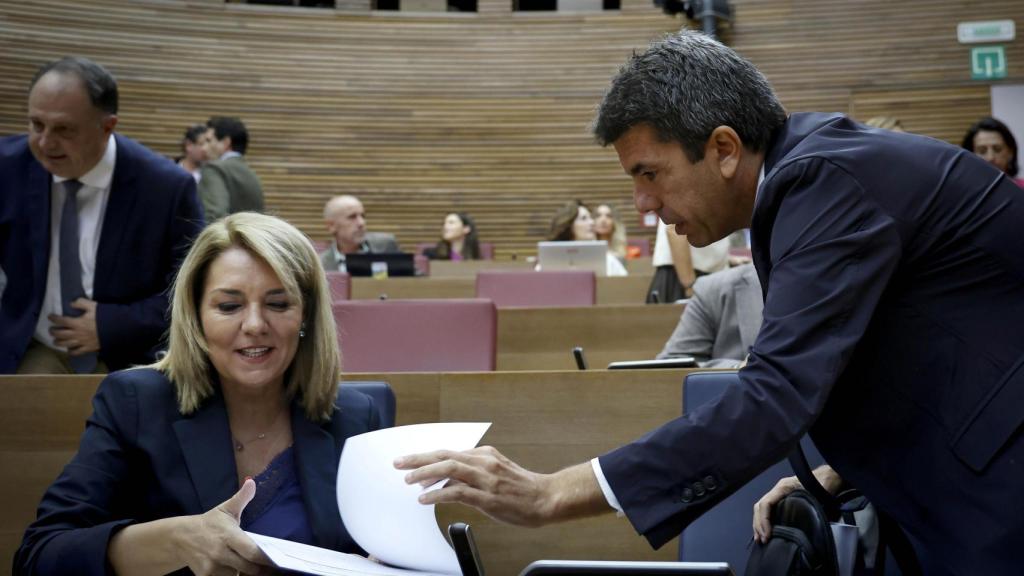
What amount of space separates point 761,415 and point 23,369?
2410 millimetres

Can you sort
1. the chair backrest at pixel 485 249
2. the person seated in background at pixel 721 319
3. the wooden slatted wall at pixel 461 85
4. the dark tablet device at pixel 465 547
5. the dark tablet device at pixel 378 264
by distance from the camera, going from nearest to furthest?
1. the dark tablet device at pixel 465 547
2. the person seated in background at pixel 721 319
3. the dark tablet device at pixel 378 264
4. the wooden slatted wall at pixel 461 85
5. the chair backrest at pixel 485 249

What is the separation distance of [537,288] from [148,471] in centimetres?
374

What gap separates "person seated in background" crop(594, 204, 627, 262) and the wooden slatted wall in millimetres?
3972

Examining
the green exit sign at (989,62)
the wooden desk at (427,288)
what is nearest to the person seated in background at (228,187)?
the wooden desk at (427,288)

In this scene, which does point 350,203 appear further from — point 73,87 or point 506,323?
→ point 73,87

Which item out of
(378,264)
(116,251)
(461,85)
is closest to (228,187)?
(378,264)

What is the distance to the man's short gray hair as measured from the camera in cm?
165

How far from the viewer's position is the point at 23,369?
10.2 feet

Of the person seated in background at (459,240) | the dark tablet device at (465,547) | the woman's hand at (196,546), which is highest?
the dark tablet device at (465,547)

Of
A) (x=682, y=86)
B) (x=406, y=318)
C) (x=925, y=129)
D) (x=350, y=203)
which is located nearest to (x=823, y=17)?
(x=925, y=129)

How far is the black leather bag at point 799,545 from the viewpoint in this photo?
4.84 ft

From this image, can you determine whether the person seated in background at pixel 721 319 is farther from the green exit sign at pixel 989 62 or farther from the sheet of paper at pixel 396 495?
the green exit sign at pixel 989 62

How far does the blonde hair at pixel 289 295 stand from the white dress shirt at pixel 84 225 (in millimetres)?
1085

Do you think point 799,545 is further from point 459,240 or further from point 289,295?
point 459,240
